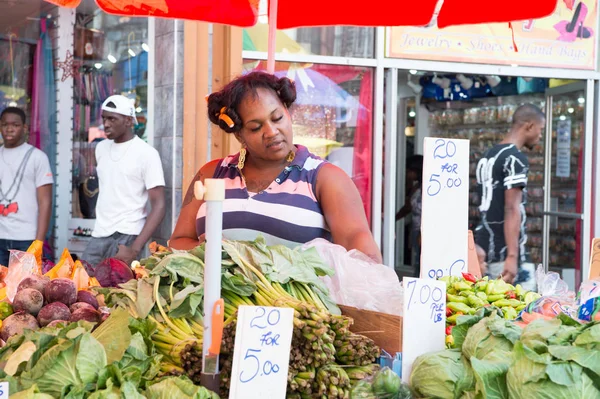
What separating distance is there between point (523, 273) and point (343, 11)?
3584 millimetres

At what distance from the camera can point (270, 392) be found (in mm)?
1645

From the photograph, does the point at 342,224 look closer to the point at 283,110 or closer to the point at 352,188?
the point at 352,188

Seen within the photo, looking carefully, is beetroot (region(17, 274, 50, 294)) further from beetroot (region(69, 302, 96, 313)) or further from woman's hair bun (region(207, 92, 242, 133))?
woman's hair bun (region(207, 92, 242, 133))

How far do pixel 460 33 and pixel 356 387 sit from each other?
5.17 metres

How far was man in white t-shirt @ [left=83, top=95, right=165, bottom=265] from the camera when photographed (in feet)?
18.5

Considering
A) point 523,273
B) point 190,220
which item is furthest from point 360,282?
point 523,273

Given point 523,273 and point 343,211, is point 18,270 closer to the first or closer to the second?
point 343,211

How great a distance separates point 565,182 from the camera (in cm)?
753

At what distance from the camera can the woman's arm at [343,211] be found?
3047 mm

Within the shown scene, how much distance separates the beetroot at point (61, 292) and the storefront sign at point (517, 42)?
4.30 metres

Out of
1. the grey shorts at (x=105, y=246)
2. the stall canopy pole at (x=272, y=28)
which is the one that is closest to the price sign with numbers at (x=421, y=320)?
the stall canopy pole at (x=272, y=28)

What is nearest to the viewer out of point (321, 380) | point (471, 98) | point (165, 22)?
point (321, 380)

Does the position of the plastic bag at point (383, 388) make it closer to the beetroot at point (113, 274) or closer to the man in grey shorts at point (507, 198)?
the beetroot at point (113, 274)

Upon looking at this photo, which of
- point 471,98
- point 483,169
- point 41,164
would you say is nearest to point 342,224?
point 483,169
